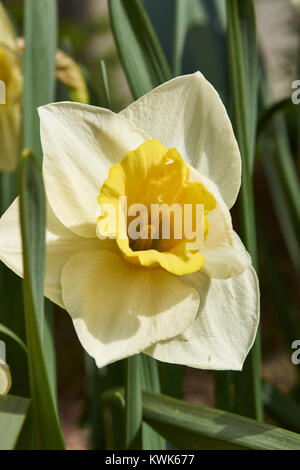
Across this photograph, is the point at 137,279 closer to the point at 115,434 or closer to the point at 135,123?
the point at 135,123

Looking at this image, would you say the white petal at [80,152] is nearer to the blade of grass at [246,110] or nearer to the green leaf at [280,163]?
the blade of grass at [246,110]

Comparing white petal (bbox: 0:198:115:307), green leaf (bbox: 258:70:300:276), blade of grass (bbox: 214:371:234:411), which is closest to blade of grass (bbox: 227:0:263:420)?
blade of grass (bbox: 214:371:234:411)

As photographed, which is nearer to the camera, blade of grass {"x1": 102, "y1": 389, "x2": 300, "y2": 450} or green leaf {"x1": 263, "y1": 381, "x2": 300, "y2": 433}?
blade of grass {"x1": 102, "y1": 389, "x2": 300, "y2": 450}

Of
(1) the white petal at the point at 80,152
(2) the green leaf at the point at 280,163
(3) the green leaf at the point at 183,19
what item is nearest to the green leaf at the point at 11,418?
(1) the white petal at the point at 80,152

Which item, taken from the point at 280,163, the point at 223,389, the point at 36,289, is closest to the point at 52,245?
the point at 36,289

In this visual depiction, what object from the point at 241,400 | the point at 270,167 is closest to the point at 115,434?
the point at 241,400

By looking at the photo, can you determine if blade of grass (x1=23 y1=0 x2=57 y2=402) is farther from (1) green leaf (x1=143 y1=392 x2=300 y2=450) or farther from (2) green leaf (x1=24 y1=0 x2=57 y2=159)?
(1) green leaf (x1=143 y1=392 x2=300 y2=450)

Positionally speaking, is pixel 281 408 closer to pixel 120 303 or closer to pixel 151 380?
pixel 151 380
